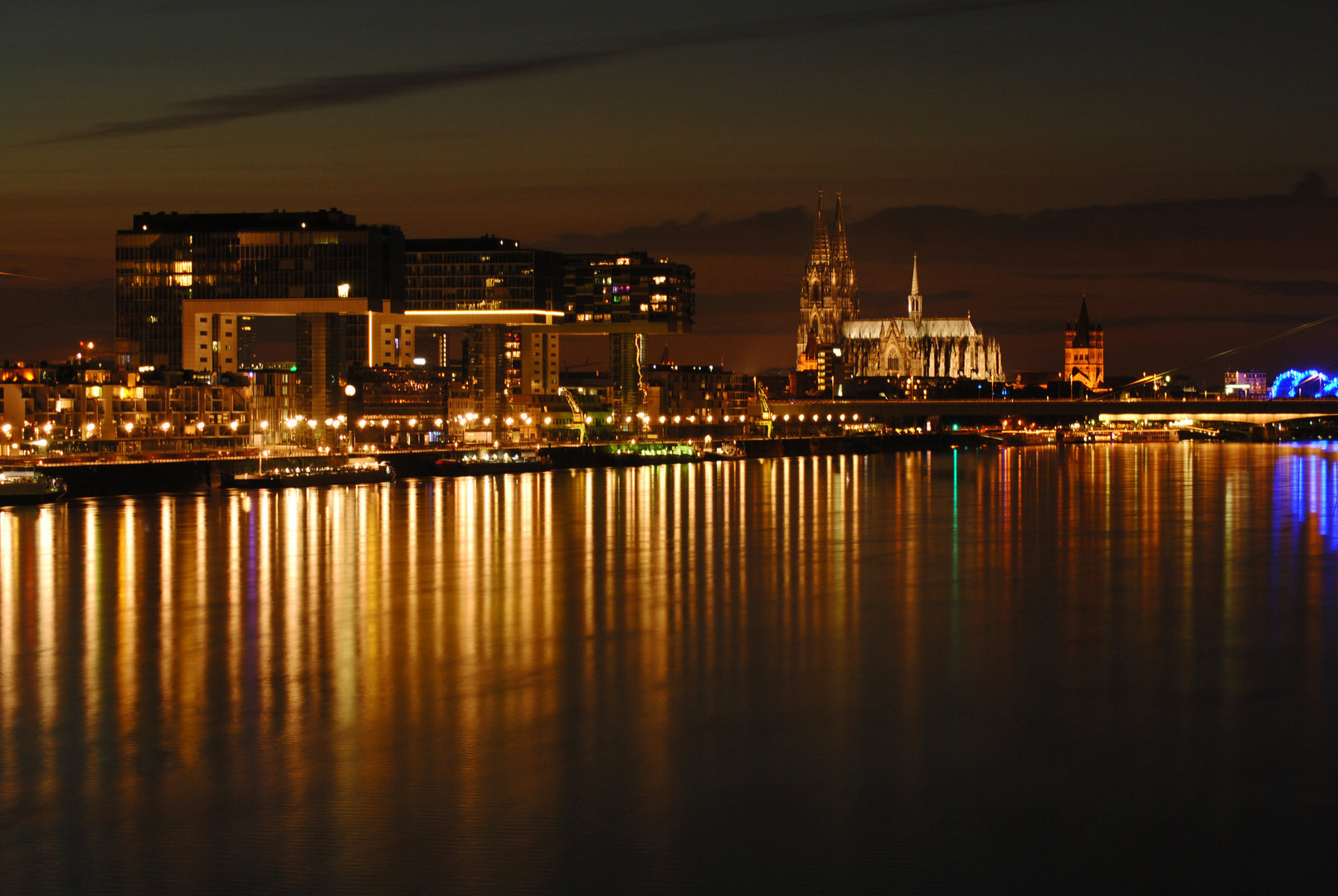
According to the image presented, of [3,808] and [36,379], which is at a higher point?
[36,379]

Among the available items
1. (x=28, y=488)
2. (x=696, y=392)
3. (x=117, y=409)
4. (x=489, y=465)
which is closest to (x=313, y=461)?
(x=489, y=465)

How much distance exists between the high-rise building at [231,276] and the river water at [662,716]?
77.8 meters

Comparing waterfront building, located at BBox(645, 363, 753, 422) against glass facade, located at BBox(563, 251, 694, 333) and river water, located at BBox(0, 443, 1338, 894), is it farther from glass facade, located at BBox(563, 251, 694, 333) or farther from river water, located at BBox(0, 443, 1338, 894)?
river water, located at BBox(0, 443, 1338, 894)

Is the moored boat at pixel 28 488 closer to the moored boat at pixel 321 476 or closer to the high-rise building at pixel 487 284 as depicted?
the moored boat at pixel 321 476

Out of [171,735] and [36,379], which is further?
[36,379]

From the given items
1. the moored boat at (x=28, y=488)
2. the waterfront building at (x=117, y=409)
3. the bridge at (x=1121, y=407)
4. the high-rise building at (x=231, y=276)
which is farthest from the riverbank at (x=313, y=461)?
the high-rise building at (x=231, y=276)

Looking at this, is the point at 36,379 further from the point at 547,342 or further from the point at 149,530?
the point at 547,342

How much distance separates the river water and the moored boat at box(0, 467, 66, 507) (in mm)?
21020

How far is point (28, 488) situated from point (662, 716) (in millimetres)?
53110

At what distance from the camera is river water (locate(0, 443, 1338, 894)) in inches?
561

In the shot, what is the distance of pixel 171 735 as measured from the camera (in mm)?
19125

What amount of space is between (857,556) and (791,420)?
14586 centimetres

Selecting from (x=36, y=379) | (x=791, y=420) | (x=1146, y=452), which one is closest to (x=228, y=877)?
(x=36, y=379)

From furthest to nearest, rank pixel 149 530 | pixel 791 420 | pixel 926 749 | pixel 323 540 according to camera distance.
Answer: pixel 791 420
pixel 149 530
pixel 323 540
pixel 926 749
